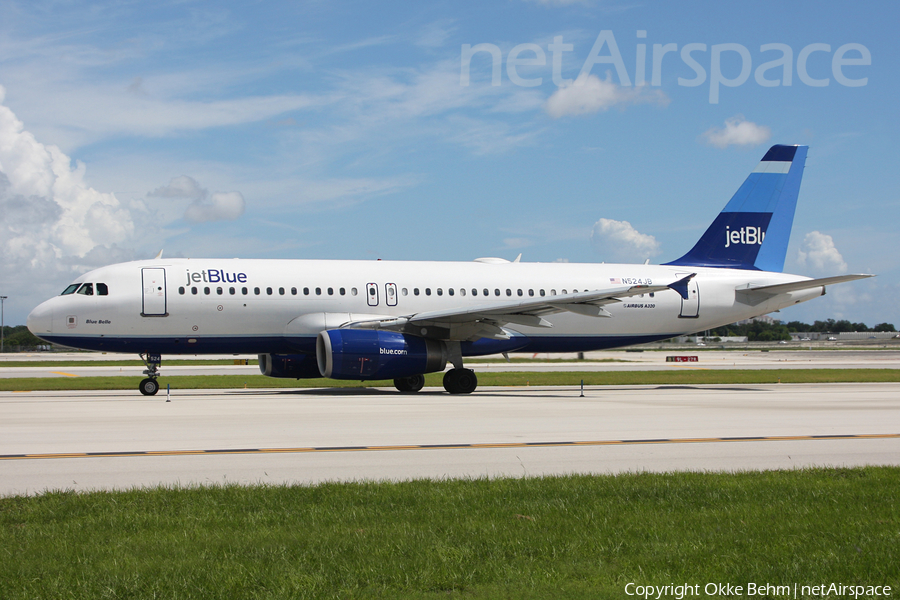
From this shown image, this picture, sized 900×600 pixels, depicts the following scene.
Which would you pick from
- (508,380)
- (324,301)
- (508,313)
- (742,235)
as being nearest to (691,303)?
(742,235)

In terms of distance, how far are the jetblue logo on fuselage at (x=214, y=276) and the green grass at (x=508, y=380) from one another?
492 cm

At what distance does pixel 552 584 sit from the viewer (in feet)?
17.4

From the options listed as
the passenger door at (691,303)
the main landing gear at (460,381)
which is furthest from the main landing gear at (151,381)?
the passenger door at (691,303)

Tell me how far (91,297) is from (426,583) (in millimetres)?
21016

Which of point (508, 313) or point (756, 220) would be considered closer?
point (508, 313)

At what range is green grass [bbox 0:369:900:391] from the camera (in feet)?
94.1

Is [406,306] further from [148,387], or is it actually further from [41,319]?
[41,319]

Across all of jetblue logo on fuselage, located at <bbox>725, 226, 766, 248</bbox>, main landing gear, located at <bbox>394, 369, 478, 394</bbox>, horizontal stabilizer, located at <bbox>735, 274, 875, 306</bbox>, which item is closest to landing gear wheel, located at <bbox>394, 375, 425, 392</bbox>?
main landing gear, located at <bbox>394, 369, 478, 394</bbox>

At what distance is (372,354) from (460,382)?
11.2ft

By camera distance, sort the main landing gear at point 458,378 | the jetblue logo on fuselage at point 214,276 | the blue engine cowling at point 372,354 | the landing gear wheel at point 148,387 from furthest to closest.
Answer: the main landing gear at point 458,378 < the jetblue logo on fuselage at point 214,276 < the landing gear wheel at point 148,387 < the blue engine cowling at point 372,354

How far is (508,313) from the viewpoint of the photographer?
23.7 meters

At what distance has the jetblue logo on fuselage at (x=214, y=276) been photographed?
24398mm

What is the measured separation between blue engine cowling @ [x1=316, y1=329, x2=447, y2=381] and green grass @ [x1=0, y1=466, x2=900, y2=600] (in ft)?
45.9

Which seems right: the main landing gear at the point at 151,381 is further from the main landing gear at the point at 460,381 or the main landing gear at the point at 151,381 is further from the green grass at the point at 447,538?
the green grass at the point at 447,538
